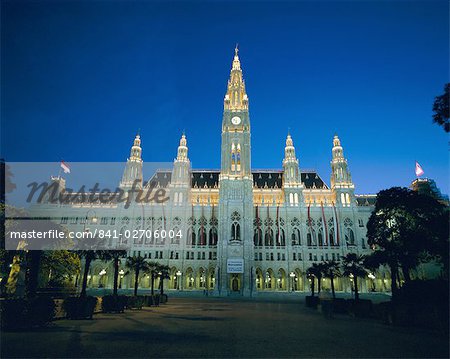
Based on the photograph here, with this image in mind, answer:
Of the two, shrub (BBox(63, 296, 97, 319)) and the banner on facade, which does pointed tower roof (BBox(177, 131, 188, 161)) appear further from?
shrub (BBox(63, 296, 97, 319))

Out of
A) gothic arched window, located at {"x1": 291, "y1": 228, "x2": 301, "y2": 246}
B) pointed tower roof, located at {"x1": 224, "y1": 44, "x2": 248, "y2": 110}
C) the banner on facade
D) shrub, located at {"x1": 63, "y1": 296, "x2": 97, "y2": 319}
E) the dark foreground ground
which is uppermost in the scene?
pointed tower roof, located at {"x1": 224, "y1": 44, "x2": 248, "y2": 110}

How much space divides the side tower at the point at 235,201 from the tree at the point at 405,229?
34825 mm

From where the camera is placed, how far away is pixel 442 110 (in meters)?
18.0

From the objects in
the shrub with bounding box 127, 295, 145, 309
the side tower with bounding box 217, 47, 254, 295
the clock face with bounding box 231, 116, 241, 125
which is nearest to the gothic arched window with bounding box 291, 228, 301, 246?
the side tower with bounding box 217, 47, 254, 295

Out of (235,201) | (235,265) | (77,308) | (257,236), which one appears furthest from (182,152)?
(77,308)

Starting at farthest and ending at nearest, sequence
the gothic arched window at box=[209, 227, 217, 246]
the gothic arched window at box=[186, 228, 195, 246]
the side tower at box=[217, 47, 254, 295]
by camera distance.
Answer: the gothic arched window at box=[209, 227, 217, 246]
the gothic arched window at box=[186, 228, 195, 246]
the side tower at box=[217, 47, 254, 295]

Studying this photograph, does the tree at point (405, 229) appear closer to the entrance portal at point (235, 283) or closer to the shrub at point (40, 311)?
the shrub at point (40, 311)

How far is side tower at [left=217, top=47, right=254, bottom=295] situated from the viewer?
6650cm

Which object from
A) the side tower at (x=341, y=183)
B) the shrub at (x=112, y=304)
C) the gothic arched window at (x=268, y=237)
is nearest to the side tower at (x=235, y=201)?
the gothic arched window at (x=268, y=237)

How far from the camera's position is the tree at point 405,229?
94.9 ft

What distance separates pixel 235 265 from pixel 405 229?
40.2 metres

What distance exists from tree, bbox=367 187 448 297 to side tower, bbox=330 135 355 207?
39818 mm

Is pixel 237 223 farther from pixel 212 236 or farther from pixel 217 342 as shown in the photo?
pixel 217 342

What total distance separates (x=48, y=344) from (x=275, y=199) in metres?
73.0
